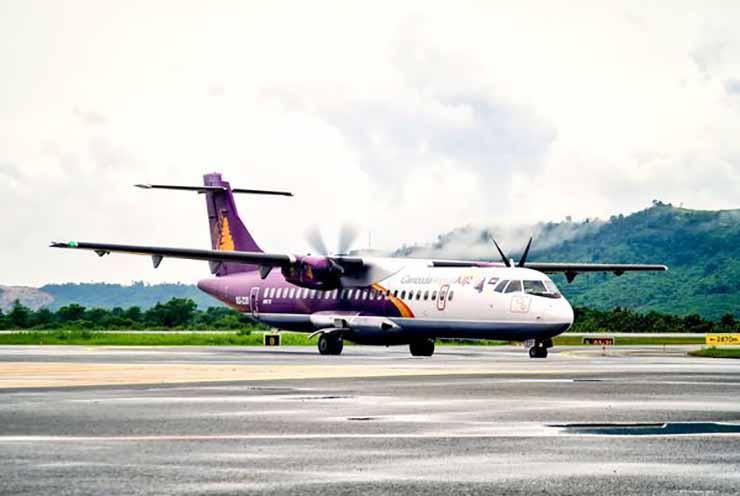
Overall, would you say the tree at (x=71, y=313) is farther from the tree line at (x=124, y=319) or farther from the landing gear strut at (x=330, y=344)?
the landing gear strut at (x=330, y=344)

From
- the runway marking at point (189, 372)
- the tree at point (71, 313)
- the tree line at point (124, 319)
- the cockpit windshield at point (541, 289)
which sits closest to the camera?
the runway marking at point (189, 372)

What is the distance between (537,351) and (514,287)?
2664mm

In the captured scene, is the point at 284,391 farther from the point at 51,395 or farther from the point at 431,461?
the point at 431,461

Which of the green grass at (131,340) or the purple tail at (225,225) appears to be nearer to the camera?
the purple tail at (225,225)

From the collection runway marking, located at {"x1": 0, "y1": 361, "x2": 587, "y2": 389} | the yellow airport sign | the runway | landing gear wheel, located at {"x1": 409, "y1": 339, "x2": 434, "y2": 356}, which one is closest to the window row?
landing gear wheel, located at {"x1": 409, "y1": 339, "x2": 434, "y2": 356}

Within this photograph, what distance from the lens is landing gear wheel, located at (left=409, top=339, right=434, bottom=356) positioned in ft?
164

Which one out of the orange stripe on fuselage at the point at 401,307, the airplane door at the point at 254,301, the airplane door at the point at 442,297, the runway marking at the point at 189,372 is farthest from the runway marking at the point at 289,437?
the airplane door at the point at 254,301

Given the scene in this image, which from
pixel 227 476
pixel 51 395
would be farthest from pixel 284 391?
pixel 227 476

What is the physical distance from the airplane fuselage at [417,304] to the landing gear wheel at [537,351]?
109 cm

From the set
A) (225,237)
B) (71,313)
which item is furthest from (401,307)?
(71,313)

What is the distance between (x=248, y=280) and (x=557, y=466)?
45.3m

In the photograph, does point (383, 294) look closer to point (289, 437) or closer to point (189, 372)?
point (189, 372)

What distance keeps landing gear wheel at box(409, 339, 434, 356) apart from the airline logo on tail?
13470 mm

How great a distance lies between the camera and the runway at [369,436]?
433 inches
